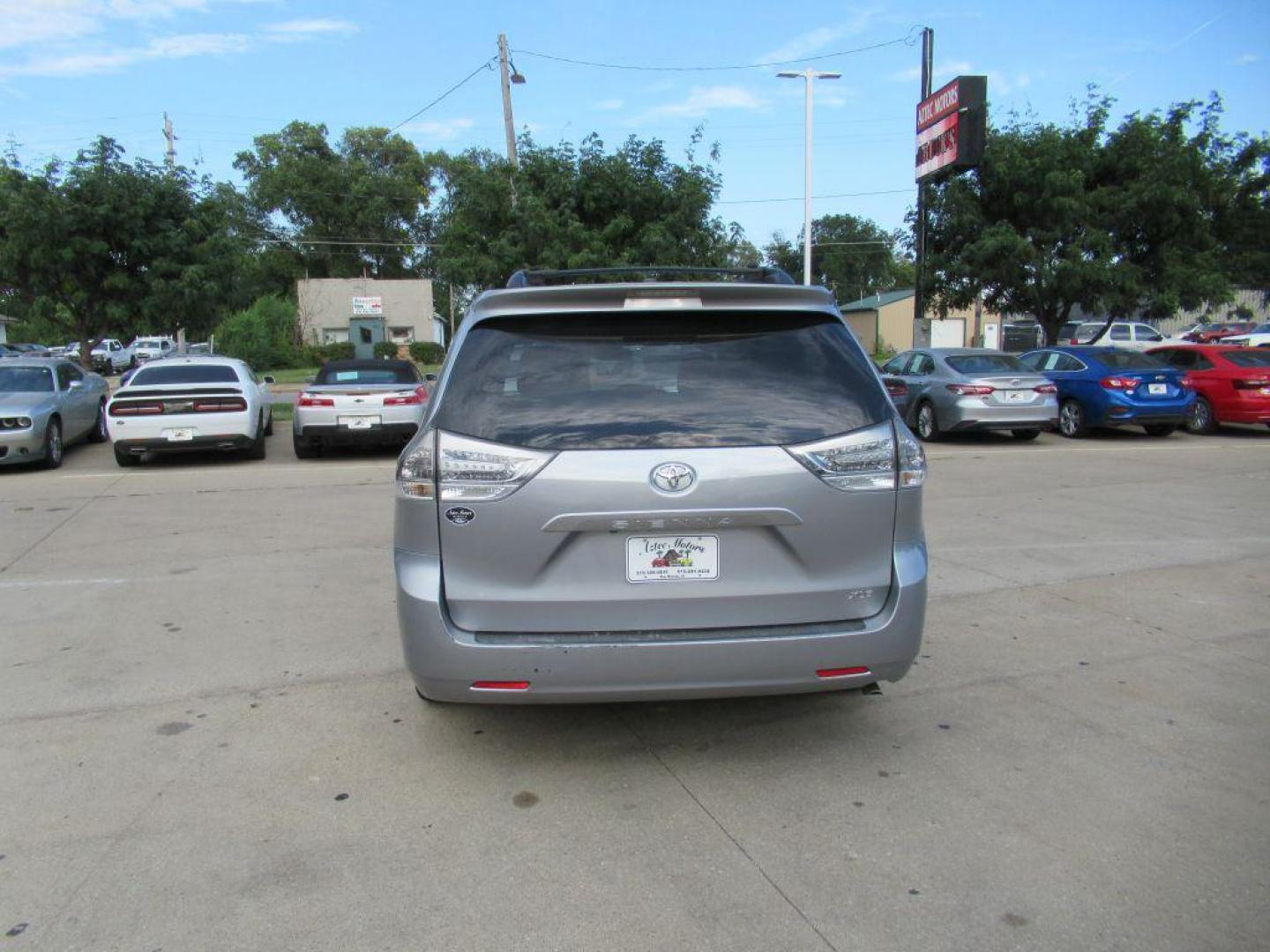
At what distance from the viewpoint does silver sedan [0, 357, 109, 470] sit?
12727 millimetres

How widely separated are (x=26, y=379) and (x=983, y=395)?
14107mm

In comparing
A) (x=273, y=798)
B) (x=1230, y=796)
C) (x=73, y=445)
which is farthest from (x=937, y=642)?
(x=73, y=445)

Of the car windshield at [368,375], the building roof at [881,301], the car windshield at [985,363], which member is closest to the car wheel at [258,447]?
the car windshield at [368,375]

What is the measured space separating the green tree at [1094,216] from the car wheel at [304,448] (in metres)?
14.8

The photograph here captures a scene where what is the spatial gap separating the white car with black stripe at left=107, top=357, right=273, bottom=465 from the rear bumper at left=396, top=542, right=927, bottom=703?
420 inches

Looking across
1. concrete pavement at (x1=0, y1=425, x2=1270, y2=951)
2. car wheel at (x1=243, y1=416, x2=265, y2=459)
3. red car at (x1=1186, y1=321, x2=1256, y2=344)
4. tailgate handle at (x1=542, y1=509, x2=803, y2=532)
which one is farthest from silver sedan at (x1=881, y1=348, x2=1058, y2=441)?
red car at (x1=1186, y1=321, x2=1256, y2=344)

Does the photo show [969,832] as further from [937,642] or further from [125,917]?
[125,917]

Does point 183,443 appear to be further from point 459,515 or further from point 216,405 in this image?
point 459,515

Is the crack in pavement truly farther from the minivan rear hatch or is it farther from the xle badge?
the xle badge

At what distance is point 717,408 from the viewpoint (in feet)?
11.7

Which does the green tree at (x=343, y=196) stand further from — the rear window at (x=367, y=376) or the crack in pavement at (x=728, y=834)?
the crack in pavement at (x=728, y=834)

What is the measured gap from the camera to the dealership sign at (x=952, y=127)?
65.1ft

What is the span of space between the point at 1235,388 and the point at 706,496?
16.1 metres

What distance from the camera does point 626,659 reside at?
3453 millimetres
